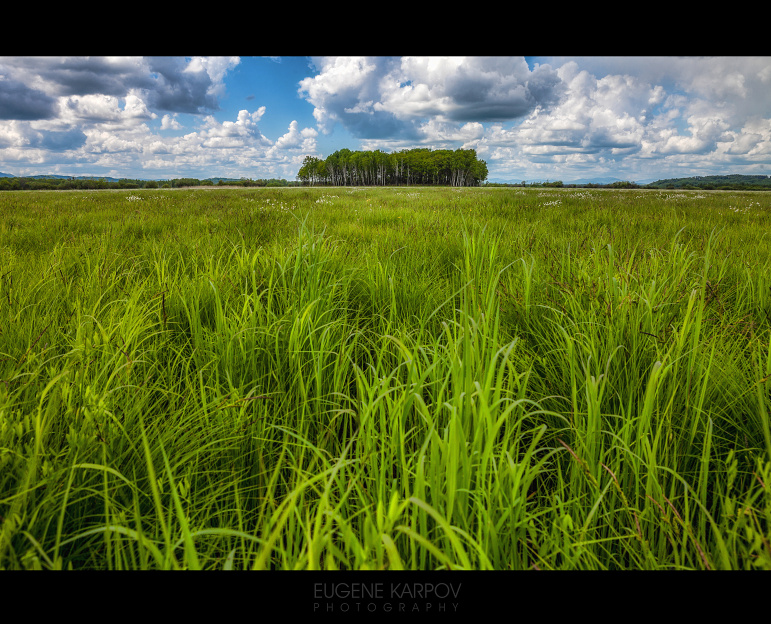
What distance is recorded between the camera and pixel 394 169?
103500mm

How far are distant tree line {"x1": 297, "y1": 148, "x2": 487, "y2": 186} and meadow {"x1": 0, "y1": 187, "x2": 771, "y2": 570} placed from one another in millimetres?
101428

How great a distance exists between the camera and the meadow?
95 centimetres

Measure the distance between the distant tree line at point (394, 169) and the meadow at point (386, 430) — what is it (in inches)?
3993

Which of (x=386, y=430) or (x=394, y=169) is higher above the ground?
(x=394, y=169)

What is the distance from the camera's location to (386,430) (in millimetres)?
1428

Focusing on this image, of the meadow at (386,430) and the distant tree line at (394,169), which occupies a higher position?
the distant tree line at (394,169)

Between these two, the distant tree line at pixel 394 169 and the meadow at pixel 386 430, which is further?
the distant tree line at pixel 394 169

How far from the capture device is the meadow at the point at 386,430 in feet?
3.11

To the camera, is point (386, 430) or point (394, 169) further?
point (394, 169)

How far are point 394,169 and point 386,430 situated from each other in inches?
4373

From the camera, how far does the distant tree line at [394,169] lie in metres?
98.8

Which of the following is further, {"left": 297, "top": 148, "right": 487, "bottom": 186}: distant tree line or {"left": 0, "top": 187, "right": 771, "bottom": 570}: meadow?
{"left": 297, "top": 148, "right": 487, "bottom": 186}: distant tree line
